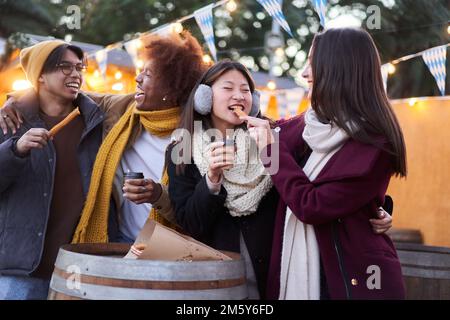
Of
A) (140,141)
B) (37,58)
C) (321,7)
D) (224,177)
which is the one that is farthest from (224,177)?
(321,7)

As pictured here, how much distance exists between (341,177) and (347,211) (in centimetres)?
13

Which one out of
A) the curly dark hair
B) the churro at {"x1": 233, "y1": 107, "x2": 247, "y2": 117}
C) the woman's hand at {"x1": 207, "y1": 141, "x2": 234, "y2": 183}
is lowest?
the woman's hand at {"x1": 207, "y1": 141, "x2": 234, "y2": 183}

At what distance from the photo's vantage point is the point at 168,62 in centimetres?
289

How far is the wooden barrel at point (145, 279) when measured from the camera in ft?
6.33

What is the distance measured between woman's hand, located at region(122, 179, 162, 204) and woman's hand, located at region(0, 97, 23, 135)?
65 centimetres

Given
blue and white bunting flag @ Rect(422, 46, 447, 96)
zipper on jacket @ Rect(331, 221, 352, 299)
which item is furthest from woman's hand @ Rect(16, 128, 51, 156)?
blue and white bunting flag @ Rect(422, 46, 447, 96)

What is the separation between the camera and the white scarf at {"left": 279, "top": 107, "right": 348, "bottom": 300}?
219 cm

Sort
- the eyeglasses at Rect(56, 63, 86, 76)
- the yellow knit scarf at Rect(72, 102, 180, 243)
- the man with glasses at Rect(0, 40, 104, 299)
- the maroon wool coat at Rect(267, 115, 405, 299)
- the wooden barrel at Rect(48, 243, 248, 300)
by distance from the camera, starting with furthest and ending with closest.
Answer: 1. the eyeglasses at Rect(56, 63, 86, 76)
2. the yellow knit scarf at Rect(72, 102, 180, 243)
3. the man with glasses at Rect(0, 40, 104, 299)
4. the maroon wool coat at Rect(267, 115, 405, 299)
5. the wooden barrel at Rect(48, 243, 248, 300)

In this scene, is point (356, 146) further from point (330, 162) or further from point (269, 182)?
point (269, 182)

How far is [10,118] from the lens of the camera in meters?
2.75

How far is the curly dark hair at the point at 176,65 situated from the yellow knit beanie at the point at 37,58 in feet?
1.51

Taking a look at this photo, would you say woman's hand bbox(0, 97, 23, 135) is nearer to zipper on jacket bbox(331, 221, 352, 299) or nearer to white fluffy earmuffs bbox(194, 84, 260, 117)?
white fluffy earmuffs bbox(194, 84, 260, 117)
